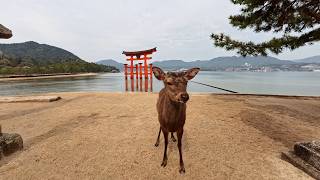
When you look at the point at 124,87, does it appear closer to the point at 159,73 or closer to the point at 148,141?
the point at 148,141

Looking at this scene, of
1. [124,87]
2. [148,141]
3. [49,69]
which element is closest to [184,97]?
[148,141]

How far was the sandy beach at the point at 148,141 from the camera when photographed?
487 cm

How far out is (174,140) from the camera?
652 centimetres

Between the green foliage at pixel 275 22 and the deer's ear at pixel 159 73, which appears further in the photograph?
the green foliage at pixel 275 22

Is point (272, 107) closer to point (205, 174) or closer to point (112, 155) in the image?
point (205, 174)

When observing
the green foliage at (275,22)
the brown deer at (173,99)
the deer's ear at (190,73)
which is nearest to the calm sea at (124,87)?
the green foliage at (275,22)

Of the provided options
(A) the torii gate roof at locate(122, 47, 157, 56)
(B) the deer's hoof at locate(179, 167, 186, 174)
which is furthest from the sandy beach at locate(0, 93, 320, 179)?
(A) the torii gate roof at locate(122, 47, 157, 56)

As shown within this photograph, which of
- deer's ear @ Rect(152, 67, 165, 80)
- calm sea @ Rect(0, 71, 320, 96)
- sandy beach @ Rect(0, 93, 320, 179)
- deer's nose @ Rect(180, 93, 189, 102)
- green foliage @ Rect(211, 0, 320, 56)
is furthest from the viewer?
calm sea @ Rect(0, 71, 320, 96)

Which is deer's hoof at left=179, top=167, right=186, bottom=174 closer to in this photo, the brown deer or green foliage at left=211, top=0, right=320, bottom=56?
the brown deer

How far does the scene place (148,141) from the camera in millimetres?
6578

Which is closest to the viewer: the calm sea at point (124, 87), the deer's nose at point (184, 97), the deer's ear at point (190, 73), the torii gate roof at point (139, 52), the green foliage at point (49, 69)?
the deer's nose at point (184, 97)

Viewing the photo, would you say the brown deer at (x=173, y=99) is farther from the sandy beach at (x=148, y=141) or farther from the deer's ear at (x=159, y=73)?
the sandy beach at (x=148, y=141)

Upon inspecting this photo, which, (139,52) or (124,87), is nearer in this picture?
(139,52)

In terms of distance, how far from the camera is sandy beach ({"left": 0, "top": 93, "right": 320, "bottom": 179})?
4867mm
